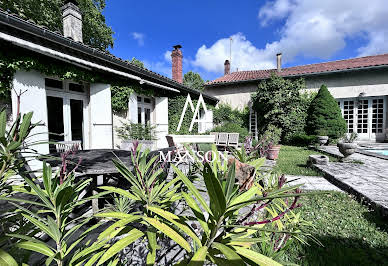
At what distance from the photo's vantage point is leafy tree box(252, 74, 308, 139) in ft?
41.0

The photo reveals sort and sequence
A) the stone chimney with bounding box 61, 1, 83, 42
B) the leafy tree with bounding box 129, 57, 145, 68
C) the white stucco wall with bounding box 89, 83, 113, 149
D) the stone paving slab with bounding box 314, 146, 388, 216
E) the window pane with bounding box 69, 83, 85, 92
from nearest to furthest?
the stone paving slab with bounding box 314, 146, 388, 216
the window pane with bounding box 69, 83, 85, 92
the white stucco wall with bounding box 89, 83, 113, 149
the stone chimney with bounding box 61, 1, 83, 42
the leafy tree with bounding box 129, 57, 145, 68

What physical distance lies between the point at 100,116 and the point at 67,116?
33.9 inches

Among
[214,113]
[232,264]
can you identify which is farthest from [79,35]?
[214,113]

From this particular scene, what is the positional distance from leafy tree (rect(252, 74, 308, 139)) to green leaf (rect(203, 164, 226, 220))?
13287 millimetres

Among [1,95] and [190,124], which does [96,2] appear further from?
[1,95]

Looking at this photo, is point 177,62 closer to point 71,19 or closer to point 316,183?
point 71,19

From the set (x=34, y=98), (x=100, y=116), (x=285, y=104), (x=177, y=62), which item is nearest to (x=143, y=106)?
(x=100, y=116)

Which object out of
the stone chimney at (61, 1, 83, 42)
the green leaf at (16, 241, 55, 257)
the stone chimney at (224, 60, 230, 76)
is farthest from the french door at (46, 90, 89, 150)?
the stone chimney at (224, 60, 230, 76)

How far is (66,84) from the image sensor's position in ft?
17.3

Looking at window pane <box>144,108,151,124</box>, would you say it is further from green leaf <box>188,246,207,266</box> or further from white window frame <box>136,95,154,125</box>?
green leaf <box>188,246,207,266</box>

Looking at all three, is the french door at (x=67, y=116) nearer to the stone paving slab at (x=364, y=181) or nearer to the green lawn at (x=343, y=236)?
the green lawn at (x=343, y=236)

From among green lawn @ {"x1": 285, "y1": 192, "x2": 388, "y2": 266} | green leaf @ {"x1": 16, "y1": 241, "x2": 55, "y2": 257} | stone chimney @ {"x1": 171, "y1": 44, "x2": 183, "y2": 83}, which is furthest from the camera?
stone chimney @ {"x1": 171, "y1": 44, "x2": 183, "y2": 83}

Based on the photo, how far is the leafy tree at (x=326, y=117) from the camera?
11453mm

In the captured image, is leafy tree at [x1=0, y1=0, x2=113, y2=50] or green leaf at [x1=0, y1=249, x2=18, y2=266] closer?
green leaf at [x1=0, y1=249, x2=18, y2=266]
